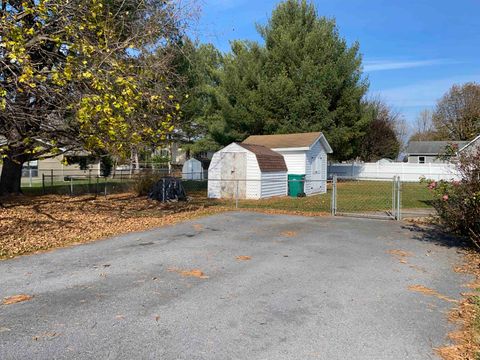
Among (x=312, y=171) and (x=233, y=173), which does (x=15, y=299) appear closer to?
(x=233, y=173)

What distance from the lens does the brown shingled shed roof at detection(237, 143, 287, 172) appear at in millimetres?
19250

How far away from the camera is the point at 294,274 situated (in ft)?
20.4

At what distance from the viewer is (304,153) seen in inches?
859

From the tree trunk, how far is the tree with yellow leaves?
5.27 metres

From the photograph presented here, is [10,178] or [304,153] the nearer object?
[10,178]

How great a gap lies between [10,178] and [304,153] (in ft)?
45.3

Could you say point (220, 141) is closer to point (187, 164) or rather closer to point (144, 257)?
point (187, 164)

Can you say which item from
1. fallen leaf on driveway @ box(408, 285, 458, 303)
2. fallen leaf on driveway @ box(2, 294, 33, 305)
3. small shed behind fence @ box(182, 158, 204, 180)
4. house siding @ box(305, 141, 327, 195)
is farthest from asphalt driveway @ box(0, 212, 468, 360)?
small shed behind fence @ box(182, 158, 204, 180)

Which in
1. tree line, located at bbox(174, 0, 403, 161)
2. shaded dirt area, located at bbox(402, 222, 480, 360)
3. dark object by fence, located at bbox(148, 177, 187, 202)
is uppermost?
tree line, located at bbox(174, 0, 403, 161)

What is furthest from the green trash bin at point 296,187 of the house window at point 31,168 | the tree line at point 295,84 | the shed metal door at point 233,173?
the house window at point 31,168

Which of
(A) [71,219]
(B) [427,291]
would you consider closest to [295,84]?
(A) [71,219]

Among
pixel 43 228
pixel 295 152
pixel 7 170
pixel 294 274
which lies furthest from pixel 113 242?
pixel 295 152

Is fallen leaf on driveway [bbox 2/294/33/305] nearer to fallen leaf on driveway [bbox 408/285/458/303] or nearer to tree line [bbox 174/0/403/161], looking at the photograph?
fallen leaf on driveway [bbox 408/285/458/303]

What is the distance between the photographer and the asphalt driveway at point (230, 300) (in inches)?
146
